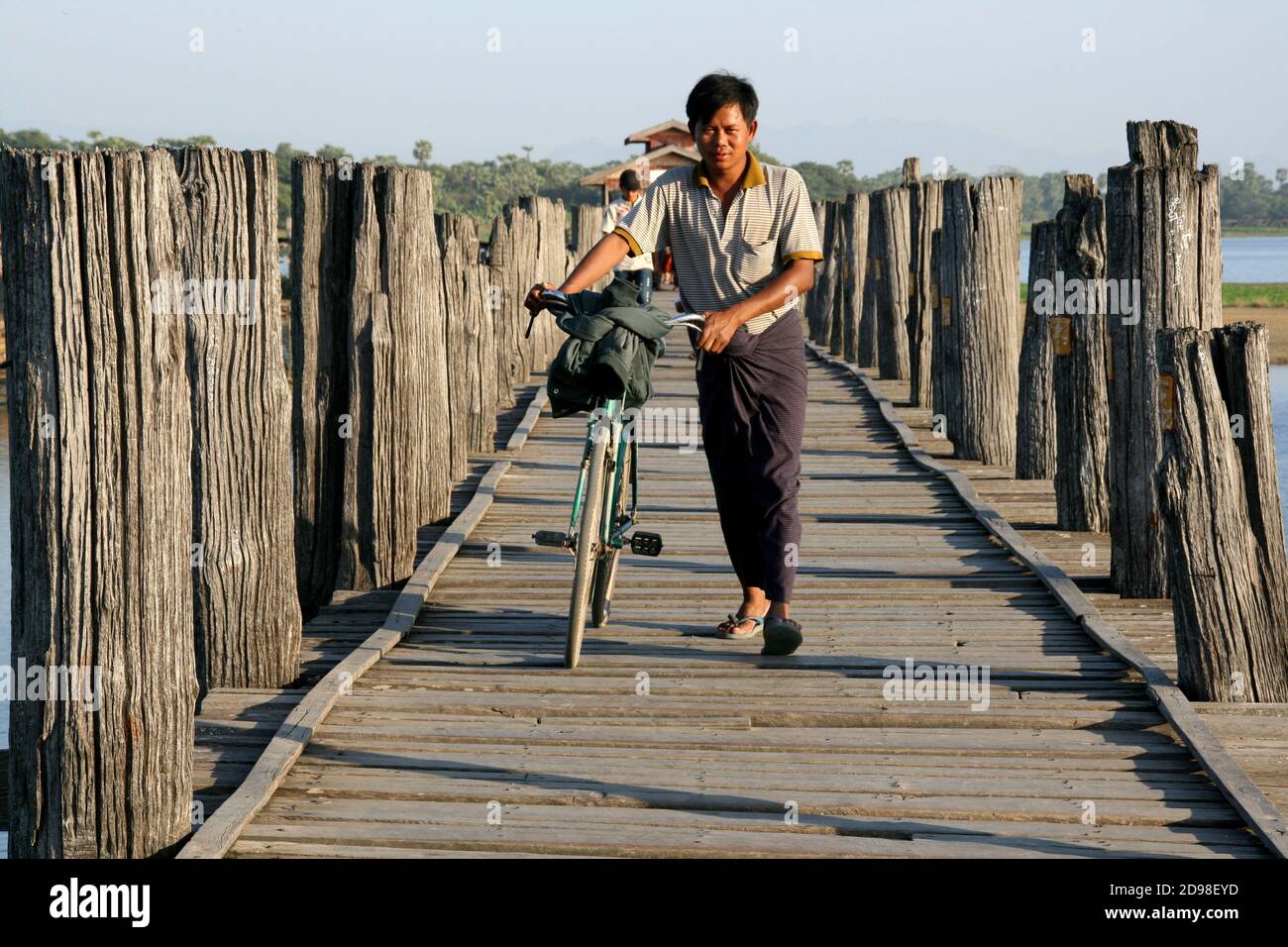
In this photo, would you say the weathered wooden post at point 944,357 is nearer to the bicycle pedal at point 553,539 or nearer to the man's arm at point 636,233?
the man's arm at point 636,233

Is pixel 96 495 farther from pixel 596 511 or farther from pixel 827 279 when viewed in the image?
pixel 827 279

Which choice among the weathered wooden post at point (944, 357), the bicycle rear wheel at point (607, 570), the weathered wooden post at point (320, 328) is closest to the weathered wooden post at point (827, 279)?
the weathered wooden post at point (944, 357)

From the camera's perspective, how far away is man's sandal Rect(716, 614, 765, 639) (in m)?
6.59

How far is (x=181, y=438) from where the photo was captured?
15.2 ft

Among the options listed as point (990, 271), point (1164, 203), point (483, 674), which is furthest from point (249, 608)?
point (990, 271)

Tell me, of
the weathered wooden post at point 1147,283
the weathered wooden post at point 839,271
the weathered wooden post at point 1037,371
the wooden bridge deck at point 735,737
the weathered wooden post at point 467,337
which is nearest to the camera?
the wooden bridge deck at point 735,737

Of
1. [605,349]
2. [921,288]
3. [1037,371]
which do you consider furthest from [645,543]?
[921,288]

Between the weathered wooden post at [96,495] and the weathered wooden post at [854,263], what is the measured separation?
15507 mm

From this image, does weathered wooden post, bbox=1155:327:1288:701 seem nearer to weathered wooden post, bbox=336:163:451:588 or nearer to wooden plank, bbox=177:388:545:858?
wooden plank, bbox=177:388:545:858

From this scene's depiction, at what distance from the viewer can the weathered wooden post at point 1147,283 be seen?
22.9 ft

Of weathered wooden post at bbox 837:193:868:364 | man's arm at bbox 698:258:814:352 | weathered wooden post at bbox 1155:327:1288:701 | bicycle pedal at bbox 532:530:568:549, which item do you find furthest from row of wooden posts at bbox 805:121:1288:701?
weathered wooden post at bbox 837:193:868:364

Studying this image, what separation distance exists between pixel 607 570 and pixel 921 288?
911 cm
